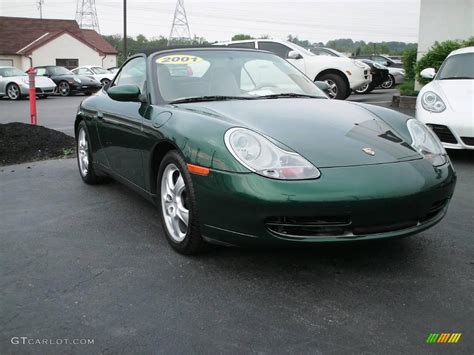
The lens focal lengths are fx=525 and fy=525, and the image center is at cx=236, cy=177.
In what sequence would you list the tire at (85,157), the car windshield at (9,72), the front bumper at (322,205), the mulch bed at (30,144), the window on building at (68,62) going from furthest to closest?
the window on building at (68,62) → the car windshield at (9,72) → the mulch bed at (30,144) → the tire at (85,157) → the front bumper at (322,205)

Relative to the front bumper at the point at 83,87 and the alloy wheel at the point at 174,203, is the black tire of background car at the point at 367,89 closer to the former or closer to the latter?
the front bumper at the point at 83,87

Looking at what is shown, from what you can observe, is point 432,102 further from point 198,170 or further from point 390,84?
point 390,84

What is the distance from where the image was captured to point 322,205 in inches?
107

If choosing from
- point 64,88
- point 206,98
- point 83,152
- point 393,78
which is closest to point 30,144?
point 83,152

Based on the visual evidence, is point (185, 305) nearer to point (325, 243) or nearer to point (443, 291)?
point (325, 243)

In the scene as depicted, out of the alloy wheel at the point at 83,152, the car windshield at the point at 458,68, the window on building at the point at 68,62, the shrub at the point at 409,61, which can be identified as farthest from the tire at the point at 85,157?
the window on building at the point at 68,62

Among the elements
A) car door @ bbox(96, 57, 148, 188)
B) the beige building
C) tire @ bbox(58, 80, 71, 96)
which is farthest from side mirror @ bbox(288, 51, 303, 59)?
the beige building

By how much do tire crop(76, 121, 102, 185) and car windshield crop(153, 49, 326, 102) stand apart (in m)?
1.49

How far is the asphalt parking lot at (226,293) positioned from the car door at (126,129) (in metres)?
0.46

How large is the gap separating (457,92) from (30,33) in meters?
42.2

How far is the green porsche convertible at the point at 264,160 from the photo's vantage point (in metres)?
2.77

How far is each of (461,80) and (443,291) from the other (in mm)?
4775

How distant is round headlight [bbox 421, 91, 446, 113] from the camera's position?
6.21m

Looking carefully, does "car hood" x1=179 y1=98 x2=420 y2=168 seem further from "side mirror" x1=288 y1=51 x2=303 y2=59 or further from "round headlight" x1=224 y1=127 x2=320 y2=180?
"side mirror" x1=288 y1=51 x2=303 y2=59
